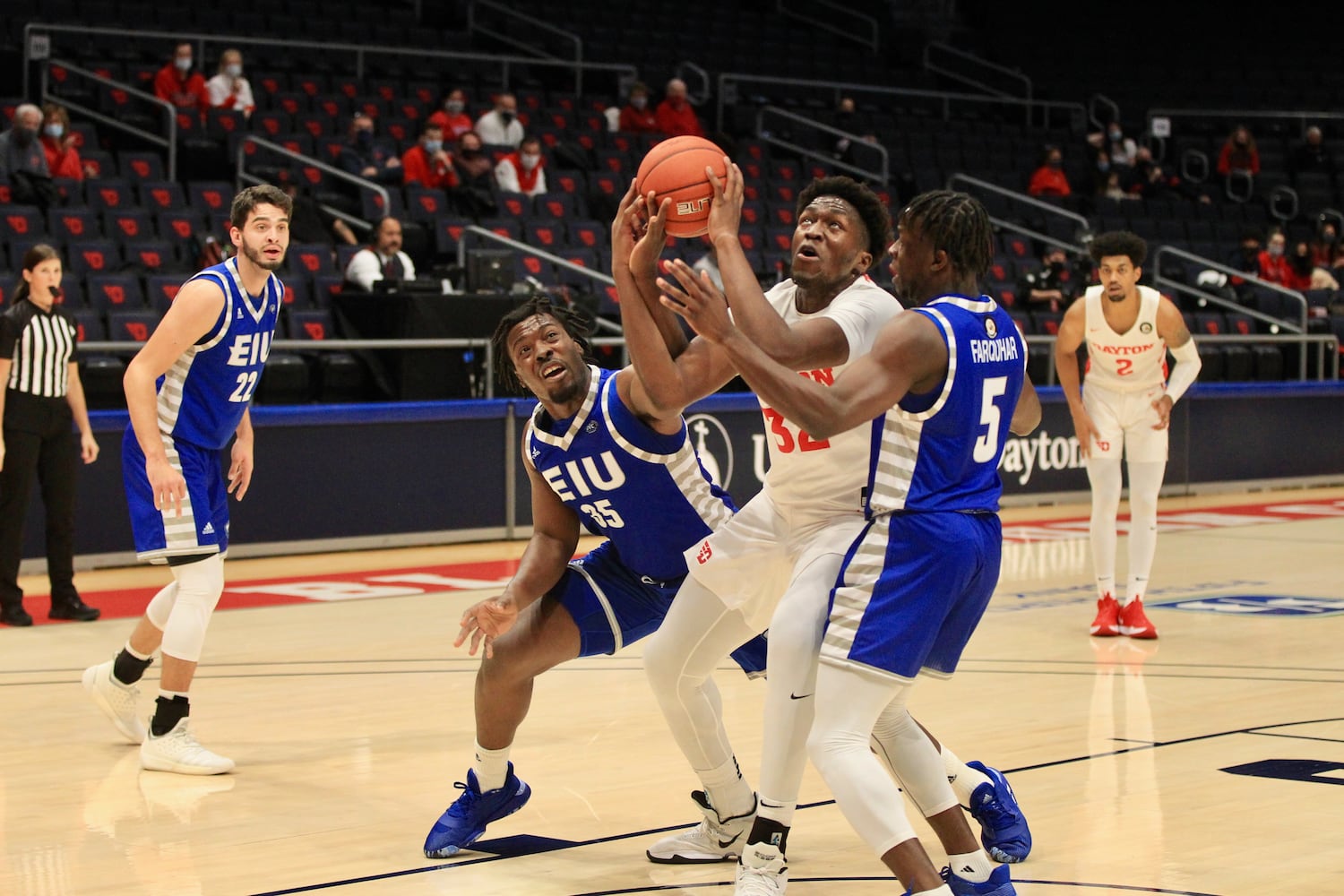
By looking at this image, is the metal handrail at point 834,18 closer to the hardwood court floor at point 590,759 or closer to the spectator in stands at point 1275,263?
the spectator in stands at point 1275,263

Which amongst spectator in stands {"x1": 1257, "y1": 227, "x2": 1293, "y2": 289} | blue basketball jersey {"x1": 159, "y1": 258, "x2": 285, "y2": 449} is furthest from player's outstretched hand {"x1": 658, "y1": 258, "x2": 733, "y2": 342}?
spectator in stands {"x1": 1257, "y1": 227, "x2": 1293, "y2": 289}

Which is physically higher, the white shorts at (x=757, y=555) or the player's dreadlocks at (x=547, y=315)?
the player's dreadlocks at (x=547, y=315)

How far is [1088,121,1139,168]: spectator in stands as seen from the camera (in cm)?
2239

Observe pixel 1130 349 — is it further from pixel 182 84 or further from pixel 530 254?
pixel 182 84

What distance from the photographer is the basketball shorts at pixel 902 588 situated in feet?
12.5

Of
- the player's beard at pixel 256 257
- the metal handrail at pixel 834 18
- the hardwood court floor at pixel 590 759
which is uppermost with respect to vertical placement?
the metal handrail at pixel 834 18

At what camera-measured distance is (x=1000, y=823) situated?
180 inches

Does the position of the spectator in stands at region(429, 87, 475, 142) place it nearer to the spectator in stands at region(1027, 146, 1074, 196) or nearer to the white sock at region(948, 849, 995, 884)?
the spectator in stands at region(1027, 146, 1074, 196)

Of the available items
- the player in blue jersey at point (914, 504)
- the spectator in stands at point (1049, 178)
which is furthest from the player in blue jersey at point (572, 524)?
the spectator in stands at point (1049, 178)

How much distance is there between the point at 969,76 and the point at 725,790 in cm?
2256

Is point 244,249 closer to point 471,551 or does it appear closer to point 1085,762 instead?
point 1085,762

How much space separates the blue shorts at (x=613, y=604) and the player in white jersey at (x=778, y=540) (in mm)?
278

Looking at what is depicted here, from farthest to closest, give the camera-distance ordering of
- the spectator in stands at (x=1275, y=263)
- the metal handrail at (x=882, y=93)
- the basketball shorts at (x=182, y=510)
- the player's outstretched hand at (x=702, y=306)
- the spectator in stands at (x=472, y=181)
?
the metal handrail at (x=882, y=93)
the spectator in stands at (x=1275, y=263)
the spectator in stands at (x=472, y=181)
the basketball shorts at (x=182, y=510)
the player's outstretched hand at (x=702, y=306)

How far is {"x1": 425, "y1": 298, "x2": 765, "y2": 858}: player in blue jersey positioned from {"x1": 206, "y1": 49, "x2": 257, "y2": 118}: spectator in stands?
38.5 ft
